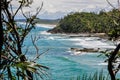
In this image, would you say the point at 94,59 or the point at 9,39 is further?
the point at 94,59

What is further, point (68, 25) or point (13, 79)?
point (68, 25)

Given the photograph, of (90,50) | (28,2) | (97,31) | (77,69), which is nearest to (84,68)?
(77,69)

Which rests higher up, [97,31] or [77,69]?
[77,69]

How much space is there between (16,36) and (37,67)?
1156 millimetres

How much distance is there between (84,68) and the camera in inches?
1355

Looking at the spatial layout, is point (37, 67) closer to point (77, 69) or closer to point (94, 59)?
point (77, 69)

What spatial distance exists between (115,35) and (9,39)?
115 centimetres

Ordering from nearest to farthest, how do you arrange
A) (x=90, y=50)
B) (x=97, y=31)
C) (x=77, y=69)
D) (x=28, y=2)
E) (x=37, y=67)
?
1. (x=37, y=67)
2. (x=28, y=2)
3. (x=77, y=69)
4. (x=90, y=50)
5. (x=97, y=31)

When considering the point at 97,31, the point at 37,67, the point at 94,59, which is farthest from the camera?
the point at 97,31

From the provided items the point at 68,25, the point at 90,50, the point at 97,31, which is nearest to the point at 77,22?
the point at 68,25

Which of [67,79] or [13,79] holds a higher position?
[13,79]

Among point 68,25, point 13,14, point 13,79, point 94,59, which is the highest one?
point 13,14

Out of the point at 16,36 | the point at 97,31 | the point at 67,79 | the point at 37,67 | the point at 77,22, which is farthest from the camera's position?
the point at 77,22

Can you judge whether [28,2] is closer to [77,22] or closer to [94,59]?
[94,59]
